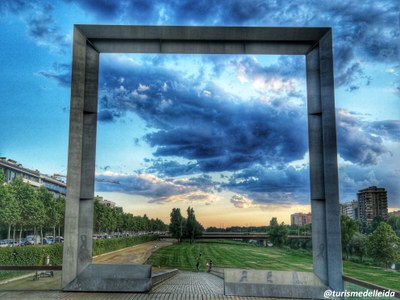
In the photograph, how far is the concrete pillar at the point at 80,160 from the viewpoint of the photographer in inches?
510

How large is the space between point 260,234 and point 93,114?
84.7 feet

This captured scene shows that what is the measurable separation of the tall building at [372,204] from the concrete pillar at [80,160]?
18.4 metres

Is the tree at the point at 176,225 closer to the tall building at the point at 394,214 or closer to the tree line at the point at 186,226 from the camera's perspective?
the tree line at the point at 186,226

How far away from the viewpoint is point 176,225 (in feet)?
139

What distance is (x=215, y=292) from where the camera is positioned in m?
12.9

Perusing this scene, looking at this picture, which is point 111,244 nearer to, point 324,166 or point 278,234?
point 278,234

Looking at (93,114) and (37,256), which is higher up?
(93,114)

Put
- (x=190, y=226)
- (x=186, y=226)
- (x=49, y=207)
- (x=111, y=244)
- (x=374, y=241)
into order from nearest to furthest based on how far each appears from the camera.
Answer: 1. (x=374, y=241)
2. (x=111, y=244)
3. (x=49, y=207)
4. (x=190, y=226)
5. (x=186, y=226)

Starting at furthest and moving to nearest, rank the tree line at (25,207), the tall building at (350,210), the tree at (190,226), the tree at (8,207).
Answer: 1. the tree at (190,226)
2. the tree line at (25,207)
3. the tree at (8,207)
4. the tall building at (350,210)

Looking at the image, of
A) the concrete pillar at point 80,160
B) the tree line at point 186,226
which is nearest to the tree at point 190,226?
the tree line at point 186,226

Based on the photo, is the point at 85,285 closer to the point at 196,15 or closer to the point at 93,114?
the point at 93,114

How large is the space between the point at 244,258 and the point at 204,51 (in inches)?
1200

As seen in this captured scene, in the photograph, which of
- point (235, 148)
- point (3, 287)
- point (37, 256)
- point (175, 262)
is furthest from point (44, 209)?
point (3, 287)

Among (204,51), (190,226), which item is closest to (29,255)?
(190,226)
